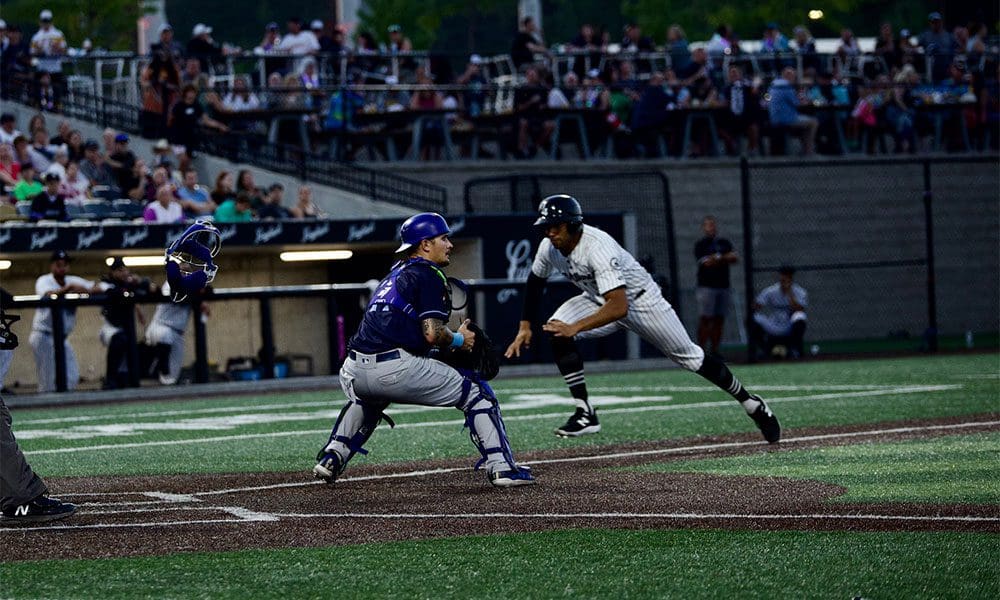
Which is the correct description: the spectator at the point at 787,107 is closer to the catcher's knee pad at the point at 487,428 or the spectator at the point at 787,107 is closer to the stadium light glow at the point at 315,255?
the stadium light glow at the point at 315,255

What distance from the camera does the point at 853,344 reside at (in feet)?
88.4

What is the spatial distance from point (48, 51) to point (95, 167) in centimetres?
406

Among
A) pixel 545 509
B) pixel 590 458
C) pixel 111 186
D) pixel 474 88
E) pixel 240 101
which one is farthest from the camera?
pixel 474 88

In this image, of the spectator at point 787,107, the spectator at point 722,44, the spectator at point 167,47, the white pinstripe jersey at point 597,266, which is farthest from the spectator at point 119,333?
the spectator at point 722,44

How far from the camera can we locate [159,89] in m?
23.1

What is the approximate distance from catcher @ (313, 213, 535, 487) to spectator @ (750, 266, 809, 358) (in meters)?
13.6

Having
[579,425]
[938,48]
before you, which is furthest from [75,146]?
[938,48]

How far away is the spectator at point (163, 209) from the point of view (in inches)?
786

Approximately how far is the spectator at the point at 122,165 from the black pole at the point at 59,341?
11.2ft

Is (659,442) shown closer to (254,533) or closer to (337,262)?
(254,533)

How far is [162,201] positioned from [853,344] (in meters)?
12.4

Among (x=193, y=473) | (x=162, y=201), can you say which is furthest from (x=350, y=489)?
(x=162, y=201)

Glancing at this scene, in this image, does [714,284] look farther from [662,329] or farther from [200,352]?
[662,329]

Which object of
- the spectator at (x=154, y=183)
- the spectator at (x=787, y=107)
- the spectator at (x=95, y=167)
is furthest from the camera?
the spectator at (x=787, y=107)
